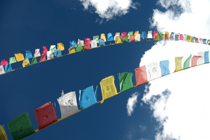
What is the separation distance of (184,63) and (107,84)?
739 cm

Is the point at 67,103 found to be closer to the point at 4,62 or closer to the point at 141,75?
the point at 141,75

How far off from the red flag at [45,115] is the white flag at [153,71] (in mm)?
6495

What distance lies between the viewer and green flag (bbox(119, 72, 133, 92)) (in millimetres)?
8297

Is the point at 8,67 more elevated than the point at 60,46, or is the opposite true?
the point at 60,46

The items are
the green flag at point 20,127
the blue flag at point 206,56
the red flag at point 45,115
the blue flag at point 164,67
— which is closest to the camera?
the green flag at point 20,127

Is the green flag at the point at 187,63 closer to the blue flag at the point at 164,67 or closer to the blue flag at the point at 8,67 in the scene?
the blue flag at the point at 164,67

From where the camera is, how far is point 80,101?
23.3 ft

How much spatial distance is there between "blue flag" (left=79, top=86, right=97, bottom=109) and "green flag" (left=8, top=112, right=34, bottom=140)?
2462 mm

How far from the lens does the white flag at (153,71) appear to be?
9445 millimetres

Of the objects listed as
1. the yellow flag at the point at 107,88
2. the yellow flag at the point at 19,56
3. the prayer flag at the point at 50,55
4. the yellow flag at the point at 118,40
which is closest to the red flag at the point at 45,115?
the yellow flag at the point at 107,88

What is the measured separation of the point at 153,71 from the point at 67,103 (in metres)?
6.29

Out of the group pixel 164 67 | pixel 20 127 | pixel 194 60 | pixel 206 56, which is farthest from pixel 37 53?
pixel 206 56

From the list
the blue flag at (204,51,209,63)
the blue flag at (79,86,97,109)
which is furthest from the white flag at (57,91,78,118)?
the blue flag at (204,51,209,63)

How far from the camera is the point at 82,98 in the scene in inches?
284
